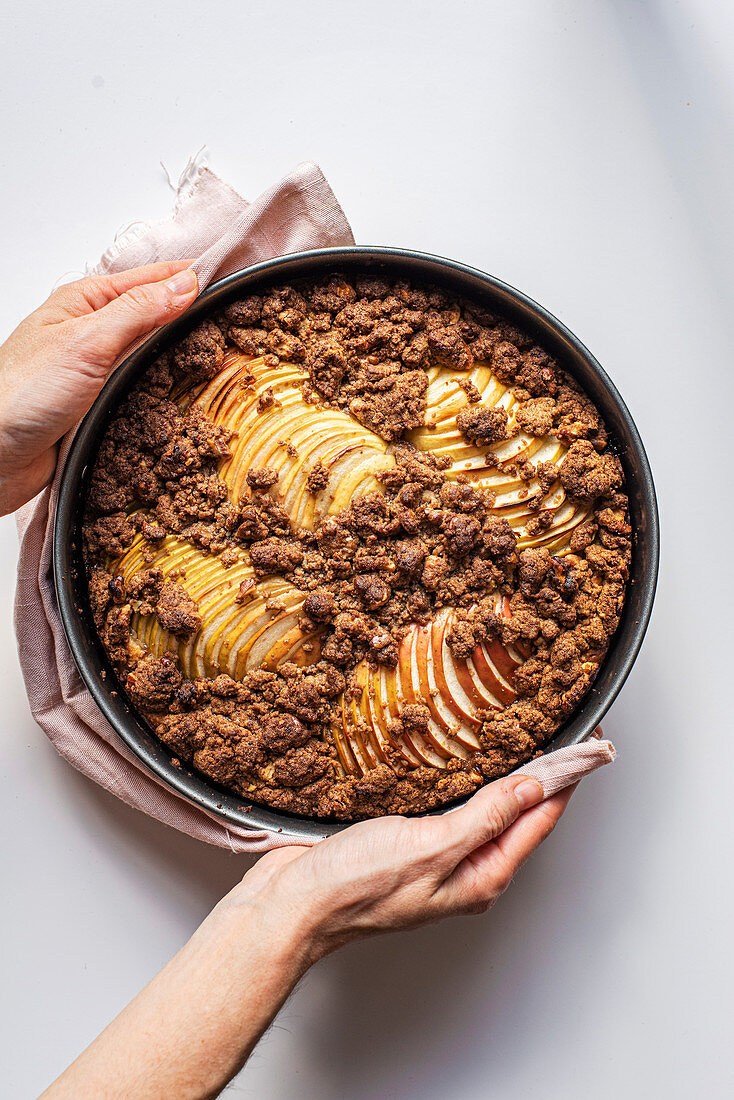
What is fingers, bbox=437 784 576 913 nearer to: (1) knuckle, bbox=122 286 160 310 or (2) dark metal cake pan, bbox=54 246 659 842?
(2) dark metal cake pan, bbox=54 246 659 842

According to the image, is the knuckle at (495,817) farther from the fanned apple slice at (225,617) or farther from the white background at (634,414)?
the white background at (634,414)

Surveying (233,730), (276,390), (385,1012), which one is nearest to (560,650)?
(233,730)

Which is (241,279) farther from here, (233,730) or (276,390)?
(233,730)

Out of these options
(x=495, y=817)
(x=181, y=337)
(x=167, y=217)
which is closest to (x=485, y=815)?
(x=495, y=817)

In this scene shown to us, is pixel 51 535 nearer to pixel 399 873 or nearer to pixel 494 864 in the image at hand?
pixel 399 873

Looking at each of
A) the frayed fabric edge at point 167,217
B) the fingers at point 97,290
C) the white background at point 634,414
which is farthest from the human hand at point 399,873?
the frayed fabric edge at point 167,217

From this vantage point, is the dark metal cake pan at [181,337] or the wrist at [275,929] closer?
the wrist at [275,929]

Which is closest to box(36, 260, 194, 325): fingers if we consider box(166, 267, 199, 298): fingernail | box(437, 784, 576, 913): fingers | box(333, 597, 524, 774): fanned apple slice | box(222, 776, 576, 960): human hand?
box(166, 267, 199, 298): fingernail
